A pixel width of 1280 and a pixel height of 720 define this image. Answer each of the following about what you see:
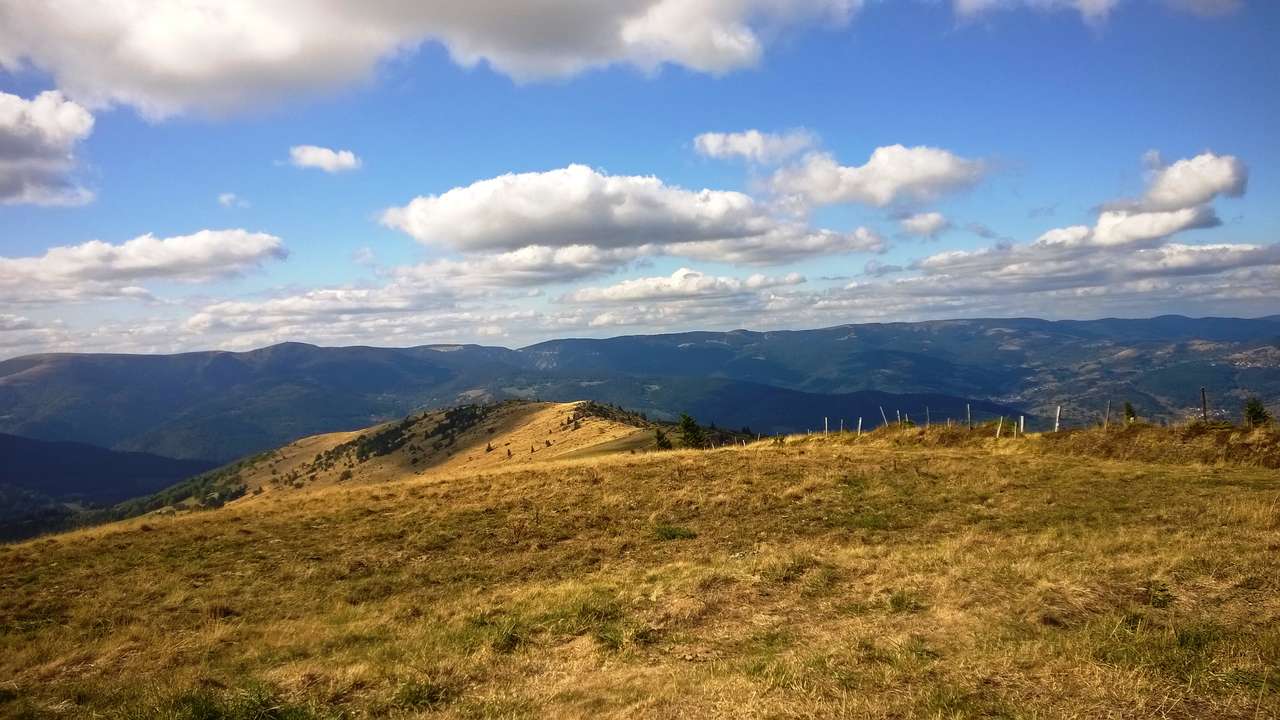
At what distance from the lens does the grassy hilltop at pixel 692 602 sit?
27.3 ft

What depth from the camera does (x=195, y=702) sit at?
8.73 meters

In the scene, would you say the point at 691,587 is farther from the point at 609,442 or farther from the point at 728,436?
the point at 728,436

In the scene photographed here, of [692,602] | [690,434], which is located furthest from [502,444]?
[692,602]

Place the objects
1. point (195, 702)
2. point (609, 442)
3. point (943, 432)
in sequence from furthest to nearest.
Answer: point (609, 442) < point (943, 432) < point (195, 702)

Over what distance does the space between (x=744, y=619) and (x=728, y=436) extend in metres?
95.4

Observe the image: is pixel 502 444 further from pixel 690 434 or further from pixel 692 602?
pixel 692 602

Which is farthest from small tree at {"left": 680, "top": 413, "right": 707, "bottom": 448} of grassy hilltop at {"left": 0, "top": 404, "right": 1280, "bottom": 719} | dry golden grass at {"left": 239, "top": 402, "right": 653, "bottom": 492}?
grassy hilltop at {"left": 0, "top": 404, "right": 1280, "bottom": 719}

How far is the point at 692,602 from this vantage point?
40.9 feet

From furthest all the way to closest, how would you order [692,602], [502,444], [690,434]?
1. [502,444]
2. [690,434]
3. [692,602]

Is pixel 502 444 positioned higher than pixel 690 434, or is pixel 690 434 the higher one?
pixel 690 434

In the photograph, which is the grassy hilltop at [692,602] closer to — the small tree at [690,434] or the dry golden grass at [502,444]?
the small tree at [690,434]

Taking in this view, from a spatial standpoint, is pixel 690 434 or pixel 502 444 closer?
pixel 690 434

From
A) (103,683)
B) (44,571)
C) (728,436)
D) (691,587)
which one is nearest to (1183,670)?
(691,587)

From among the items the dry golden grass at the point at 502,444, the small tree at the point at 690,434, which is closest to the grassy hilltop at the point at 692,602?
the small tree at the point at 690,434
